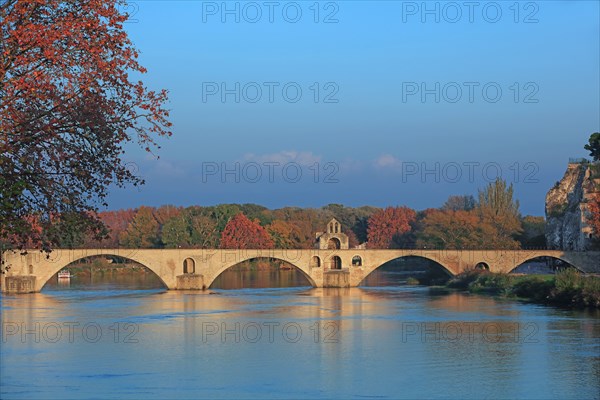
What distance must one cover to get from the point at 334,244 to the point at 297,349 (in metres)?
40.7

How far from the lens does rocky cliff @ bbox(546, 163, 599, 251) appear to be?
241 feet

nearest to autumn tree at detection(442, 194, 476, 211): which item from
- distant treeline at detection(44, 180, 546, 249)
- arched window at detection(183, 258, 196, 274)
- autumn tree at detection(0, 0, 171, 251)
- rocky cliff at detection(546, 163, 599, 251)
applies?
distant treeline at detection(44, 180, 546, 249)

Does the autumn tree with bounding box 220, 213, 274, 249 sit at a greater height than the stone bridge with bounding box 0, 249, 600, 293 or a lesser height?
greater

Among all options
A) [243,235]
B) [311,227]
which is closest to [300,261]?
[243,235]

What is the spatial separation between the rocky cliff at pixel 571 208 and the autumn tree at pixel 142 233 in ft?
129

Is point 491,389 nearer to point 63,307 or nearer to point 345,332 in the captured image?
point 345,332

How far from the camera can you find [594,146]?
82.4 m

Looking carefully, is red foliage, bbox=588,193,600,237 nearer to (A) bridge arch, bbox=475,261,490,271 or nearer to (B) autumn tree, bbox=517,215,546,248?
(A) bridge arch, bbox=475,261,490,271

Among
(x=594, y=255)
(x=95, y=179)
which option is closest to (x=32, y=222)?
(x=95, y=179)

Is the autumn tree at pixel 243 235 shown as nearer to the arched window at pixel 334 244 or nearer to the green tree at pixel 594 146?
the arched window at pixel 334 244

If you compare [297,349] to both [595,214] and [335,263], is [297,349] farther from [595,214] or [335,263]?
[595,214]

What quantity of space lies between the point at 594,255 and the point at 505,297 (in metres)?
17.1

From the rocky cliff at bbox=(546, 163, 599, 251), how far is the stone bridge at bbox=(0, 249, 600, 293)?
6.05 meters

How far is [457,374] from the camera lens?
24.8 m
